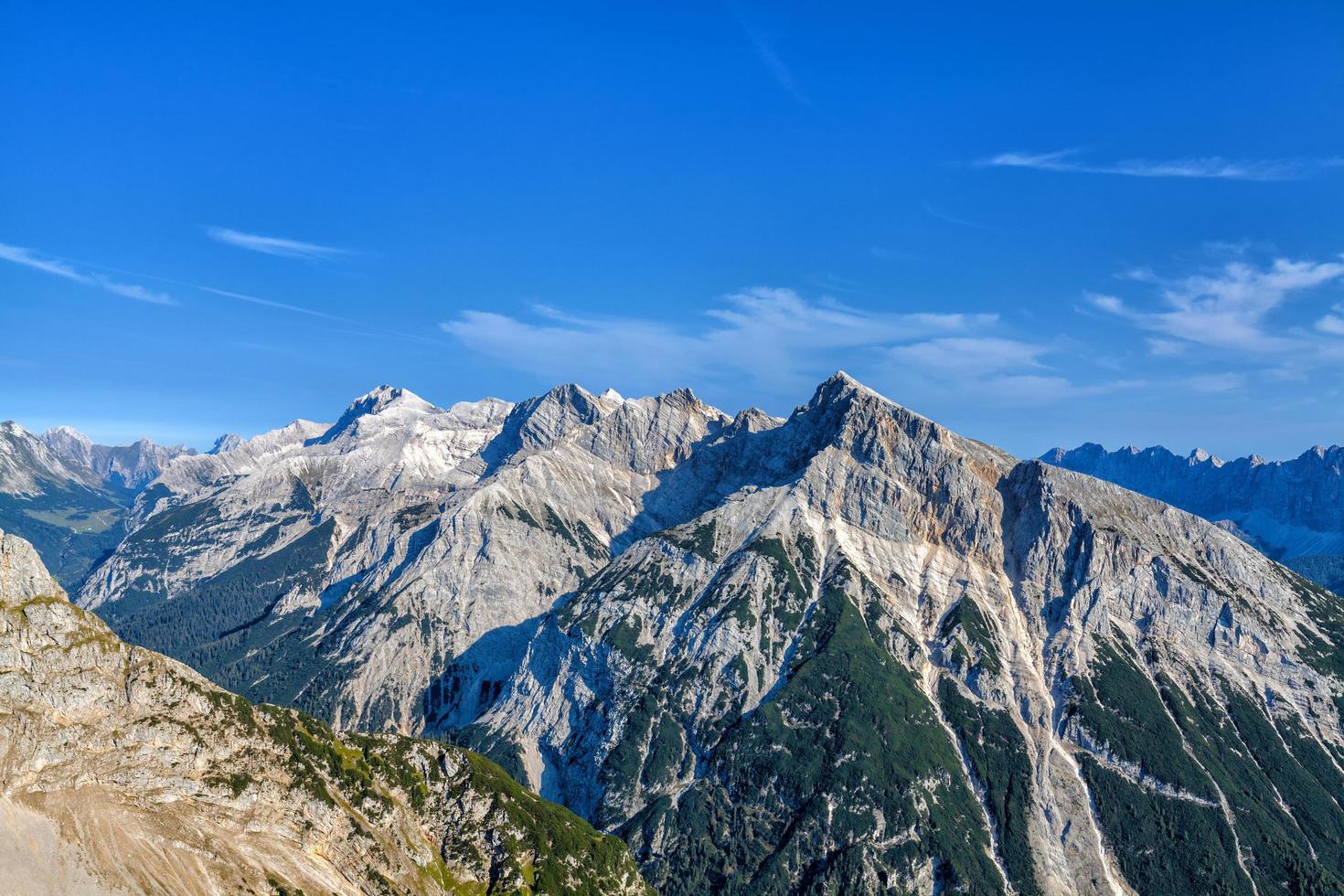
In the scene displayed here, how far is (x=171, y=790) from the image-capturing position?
14212cm

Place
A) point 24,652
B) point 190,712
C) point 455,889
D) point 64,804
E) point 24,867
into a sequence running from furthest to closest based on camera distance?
1. point 455,889
2. point 190,712
3. point 24,652
4. point 64,804
5. point 24,867

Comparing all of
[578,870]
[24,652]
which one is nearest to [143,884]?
[24,652]

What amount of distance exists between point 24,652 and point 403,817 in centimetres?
7113

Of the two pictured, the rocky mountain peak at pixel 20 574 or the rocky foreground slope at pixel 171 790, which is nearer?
the rocky foreground slope at pixel 171 790

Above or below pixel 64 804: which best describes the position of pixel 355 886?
below

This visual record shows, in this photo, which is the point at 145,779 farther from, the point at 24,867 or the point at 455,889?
the point at 455,889

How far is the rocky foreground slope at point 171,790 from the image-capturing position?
12838 centimetres

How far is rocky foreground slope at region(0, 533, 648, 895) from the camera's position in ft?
421

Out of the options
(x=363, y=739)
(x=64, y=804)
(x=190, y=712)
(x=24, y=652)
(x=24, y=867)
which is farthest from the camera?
(x=363, y=739)

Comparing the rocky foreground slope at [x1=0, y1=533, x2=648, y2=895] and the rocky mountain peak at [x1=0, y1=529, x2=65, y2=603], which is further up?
the rocky mountain peak at [x1=0, y1=529, x2=65, y2=603]

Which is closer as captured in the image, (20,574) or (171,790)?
(171,790)

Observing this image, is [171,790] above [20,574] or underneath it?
underneath

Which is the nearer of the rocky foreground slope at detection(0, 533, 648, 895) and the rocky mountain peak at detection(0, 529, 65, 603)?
the rocky foreground slope at detection(0, 533, 648, 895)

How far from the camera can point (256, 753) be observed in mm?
156125
